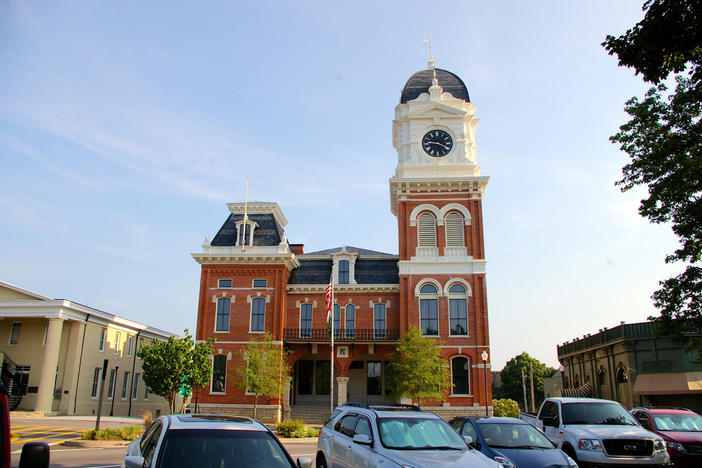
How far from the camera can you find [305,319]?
4147 cm

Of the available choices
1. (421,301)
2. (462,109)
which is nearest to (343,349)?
(421,301)

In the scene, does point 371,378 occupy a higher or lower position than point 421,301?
lower

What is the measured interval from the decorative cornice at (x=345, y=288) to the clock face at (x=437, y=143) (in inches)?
413

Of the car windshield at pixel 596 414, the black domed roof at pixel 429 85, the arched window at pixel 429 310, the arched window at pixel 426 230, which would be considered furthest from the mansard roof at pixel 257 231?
the car windshield at pixel 596 414

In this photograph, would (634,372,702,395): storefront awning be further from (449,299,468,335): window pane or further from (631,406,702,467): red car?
(631,406,702,467): red car

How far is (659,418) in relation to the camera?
16.3 m

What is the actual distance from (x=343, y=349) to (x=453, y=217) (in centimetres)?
1241

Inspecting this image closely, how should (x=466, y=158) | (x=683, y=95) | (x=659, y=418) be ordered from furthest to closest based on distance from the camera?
(x=466, y=158)
(x=683, y=95)
(x=659, y=418)

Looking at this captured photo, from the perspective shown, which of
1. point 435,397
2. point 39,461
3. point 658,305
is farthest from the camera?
point 435,397

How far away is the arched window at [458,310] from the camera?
37.7 meters

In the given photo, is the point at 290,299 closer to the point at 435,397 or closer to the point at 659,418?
the point at 435,397

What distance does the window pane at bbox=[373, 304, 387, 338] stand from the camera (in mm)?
40144

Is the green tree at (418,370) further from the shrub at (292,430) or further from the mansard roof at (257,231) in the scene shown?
the mansard roof at (257,231)

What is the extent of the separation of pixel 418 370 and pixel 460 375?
167 inches
